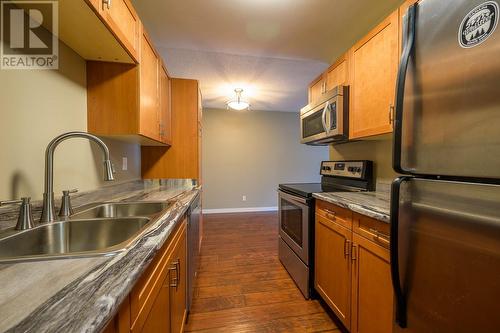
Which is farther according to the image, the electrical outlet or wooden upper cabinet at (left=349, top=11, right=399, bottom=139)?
the electrical outlet

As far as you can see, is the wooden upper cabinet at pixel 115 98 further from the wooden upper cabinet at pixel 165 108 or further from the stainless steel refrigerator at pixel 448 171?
the stainless steel refrigerator at pixel 448 171

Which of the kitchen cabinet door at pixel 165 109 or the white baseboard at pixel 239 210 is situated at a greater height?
the kitchen cabinet door at pixel 165 109

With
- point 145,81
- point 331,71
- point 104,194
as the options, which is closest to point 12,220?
point 104,194

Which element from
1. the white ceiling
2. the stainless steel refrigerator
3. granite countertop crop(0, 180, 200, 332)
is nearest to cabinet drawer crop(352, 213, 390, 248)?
the stainless steel refrigerator

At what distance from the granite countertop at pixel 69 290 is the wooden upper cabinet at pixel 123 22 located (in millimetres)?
1063

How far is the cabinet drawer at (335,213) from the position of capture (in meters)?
1.35

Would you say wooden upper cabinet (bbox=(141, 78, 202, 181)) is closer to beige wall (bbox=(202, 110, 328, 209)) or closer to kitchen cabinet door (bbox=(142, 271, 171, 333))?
kitchen cabinet door (bbox=(142, 271, 171, 333))

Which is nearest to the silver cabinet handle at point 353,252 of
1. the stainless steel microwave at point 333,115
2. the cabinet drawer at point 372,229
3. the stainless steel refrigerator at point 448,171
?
the cabinet drawer at point 372,229

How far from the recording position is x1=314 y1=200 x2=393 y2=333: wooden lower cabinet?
1075 mm

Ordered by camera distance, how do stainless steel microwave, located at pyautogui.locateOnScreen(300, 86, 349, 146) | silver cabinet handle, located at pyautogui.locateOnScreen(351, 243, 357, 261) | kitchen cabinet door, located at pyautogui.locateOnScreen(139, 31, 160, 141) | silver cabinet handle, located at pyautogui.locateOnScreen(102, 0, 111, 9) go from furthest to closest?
stainless steel microwave, located at pyautogui.locateOnScreen(300, 86, 349, 146), kitchen cabinet door, located at pyautogui.locateOnScreen(139, 31, 160, 141), silver cabinet handle, located at pyautogui.locateOnScreen(351, 243, 357, 261), silver cabinet handle, located at pyautogui.locateOnScreen(102, 0, 111, 9)

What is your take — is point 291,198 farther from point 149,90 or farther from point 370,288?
point 149,90

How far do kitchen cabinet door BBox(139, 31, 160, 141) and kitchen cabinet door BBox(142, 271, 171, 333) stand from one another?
1006 mm

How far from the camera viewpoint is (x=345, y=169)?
2041mm

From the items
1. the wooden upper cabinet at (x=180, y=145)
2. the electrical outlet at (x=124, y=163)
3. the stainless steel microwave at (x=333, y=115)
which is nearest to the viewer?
the stainless steel microwave at (x=333, y=115)
